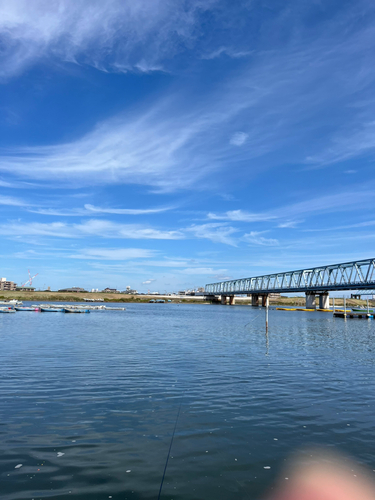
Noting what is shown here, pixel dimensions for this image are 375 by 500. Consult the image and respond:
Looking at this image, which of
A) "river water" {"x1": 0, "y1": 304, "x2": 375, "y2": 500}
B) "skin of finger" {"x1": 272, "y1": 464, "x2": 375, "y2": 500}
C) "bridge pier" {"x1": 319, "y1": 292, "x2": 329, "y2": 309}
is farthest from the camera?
"bridge pier" {"x1": 319, "y1": 292, "x2": 329, "y2": 309}

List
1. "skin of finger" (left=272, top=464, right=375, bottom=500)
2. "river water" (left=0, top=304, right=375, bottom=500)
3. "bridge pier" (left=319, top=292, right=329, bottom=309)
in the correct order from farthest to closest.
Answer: "bridge pier" (left=319, top=292, right=329, bottom=309) < "river water" (left=0, top=304, right=375, bottom=500) < "skin of finger" (left=272, top=464, right=375, bottom=500)

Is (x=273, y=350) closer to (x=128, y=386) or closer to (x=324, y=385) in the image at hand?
(x=324, y=385)

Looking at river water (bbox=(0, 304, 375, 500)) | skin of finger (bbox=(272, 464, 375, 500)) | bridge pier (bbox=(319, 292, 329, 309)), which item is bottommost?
skin of finger (bbox=(272, 464, 375, 500))

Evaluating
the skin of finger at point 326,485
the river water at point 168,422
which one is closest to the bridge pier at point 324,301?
the river water at point 168,422

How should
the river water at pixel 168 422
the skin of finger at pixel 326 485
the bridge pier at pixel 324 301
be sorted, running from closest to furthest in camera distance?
1. the skin of finger at pixel 326 485
2. the river water at pixel 168 422
3. the bridge pier at pixel 324 301

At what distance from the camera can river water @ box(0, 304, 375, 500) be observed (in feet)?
38.9

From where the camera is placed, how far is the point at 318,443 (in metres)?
15.4

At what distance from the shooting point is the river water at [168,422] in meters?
11.8

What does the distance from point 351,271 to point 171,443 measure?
17239 cm

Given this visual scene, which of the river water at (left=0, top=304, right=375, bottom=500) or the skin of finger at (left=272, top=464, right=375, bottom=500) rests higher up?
the river water at (left=0, top=304, right=375, bottom=500)

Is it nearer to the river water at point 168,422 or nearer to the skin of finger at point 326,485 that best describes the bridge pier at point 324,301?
the river water at point 168,422

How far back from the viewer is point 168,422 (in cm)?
1747

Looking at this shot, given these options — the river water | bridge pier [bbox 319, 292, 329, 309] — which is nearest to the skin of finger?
the river water

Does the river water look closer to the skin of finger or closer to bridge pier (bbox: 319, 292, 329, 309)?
the skin of finger
